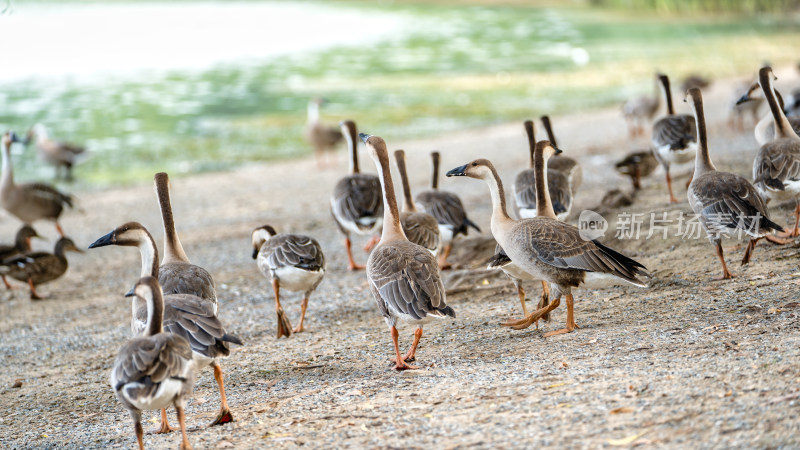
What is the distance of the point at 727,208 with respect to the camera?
8.55 m

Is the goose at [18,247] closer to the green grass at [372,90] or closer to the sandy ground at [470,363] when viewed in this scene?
the sandy ground at [470,363]

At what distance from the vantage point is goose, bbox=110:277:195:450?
5875 millimetres

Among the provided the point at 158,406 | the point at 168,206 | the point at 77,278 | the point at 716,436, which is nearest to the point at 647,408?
the point at 716,436

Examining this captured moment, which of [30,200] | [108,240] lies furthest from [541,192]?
[30,200]

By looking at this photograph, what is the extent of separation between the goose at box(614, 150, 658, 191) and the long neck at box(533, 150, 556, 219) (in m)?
4.86

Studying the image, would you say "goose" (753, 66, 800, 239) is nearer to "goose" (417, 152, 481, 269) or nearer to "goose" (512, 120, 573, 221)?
"goose" (512, 120, 573, 221)

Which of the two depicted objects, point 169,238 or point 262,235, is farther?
point 262,235

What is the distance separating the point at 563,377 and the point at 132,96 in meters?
30.6

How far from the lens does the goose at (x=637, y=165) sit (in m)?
13.3

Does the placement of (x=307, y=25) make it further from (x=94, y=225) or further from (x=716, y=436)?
(x=716, y=436)

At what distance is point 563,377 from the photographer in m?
6.53

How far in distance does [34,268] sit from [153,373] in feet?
22.9

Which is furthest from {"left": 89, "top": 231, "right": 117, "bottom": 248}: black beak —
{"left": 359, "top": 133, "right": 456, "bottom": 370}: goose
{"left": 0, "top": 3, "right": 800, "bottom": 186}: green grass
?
{"left": 0, "top": 3, "right": 800, "bottom": 186}: green grass

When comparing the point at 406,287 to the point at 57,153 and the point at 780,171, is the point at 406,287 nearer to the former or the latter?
the point at 780,171
